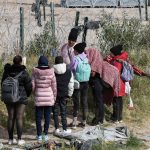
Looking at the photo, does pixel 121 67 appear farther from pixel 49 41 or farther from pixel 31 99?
pixel 49 41

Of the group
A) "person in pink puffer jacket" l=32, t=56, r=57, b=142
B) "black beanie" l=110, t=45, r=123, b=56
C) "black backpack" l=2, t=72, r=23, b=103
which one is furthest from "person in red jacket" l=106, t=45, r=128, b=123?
"black backpack" l=2, t=72, r=23, b=103

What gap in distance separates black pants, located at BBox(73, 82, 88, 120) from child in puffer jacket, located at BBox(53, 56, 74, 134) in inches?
12.2

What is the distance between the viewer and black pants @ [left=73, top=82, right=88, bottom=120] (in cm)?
880

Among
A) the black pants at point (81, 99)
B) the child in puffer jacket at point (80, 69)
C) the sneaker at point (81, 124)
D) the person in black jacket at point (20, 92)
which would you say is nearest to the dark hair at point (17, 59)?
the person in black jacket at point (20, 92)

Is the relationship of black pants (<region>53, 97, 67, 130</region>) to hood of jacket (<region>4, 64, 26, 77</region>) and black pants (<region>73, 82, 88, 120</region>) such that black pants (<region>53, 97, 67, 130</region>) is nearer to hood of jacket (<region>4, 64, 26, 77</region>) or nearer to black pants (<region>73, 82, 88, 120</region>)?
black pants (<region>73, 82, 88, 120</region>)

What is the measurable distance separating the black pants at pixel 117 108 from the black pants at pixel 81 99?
1.93 feet

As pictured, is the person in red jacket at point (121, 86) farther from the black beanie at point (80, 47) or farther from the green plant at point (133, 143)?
the green plant at point (133, 143)

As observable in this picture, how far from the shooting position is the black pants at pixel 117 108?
9359mm

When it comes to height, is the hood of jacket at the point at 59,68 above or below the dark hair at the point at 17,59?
below

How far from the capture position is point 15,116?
8.09 m

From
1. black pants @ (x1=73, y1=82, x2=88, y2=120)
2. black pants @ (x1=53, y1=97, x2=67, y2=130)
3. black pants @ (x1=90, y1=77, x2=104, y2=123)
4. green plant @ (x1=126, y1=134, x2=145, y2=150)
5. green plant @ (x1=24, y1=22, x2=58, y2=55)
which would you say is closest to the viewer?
green plant @ (x1=126, y1=134, x2=145, y2=150)

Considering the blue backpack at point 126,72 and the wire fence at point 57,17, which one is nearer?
the blue backpack at point 126,72

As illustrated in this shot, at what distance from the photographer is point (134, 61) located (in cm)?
1133

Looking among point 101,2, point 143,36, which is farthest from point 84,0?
point 143,36
